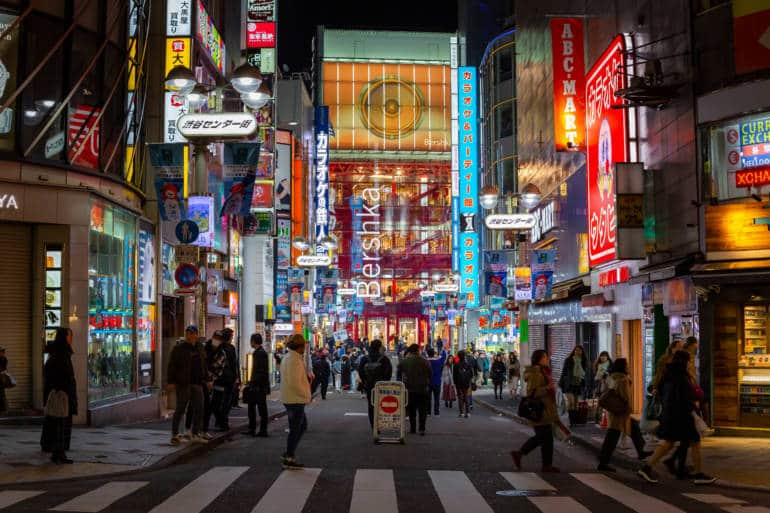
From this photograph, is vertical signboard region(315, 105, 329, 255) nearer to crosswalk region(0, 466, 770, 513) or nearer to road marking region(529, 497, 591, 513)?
crosswalk region(0, 466, 770, 513)

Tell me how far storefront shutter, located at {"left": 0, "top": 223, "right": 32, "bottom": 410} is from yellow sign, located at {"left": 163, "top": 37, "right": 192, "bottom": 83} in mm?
7655

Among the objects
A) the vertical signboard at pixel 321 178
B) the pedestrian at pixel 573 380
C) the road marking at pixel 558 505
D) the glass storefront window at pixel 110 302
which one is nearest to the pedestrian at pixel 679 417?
the road marking at pixel 558 505

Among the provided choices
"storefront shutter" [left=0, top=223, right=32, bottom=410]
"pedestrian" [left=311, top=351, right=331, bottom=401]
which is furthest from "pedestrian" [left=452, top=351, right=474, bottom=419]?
"storefront shutter" [left=0, top=223, right=32, bottom=410]

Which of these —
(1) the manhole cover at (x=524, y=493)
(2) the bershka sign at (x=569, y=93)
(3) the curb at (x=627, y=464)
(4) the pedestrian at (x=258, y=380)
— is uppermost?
(2) the bershka sign at (x=569, y=93)

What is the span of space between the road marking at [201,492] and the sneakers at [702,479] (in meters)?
6.05

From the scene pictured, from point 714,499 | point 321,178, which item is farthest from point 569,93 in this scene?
point 321,178

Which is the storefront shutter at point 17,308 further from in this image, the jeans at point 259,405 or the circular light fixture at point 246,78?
the circular light fixture at point 246,78

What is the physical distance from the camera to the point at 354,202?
99500 mm

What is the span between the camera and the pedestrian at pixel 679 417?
13.1 metres

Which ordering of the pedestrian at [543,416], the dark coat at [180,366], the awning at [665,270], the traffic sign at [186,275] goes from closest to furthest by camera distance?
the pedestrian at [543,416] < the dark coat at [180,366] < the traffic sign at [186,275] < the awning at [665,270]

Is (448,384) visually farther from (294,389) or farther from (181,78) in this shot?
(294,389)

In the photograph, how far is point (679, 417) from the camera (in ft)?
42.9

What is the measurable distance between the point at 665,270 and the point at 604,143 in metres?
6.12

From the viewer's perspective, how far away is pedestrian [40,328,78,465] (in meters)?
13.8
